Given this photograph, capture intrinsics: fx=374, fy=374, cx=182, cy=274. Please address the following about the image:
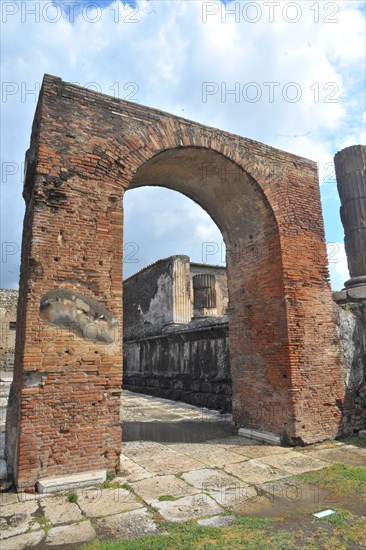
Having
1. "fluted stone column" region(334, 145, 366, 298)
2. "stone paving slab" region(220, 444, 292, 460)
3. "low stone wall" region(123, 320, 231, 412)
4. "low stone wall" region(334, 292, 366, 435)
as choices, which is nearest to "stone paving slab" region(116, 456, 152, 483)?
"stone paving slab" region(220, 444, 292, 460)

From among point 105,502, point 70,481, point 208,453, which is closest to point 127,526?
point 105,502

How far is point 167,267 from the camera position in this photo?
17172 millimetres

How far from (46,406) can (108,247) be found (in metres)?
2.19

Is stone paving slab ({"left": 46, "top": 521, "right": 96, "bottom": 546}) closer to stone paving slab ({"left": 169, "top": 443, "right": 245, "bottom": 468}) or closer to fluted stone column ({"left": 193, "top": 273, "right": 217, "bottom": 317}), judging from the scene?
stone paving slab ({"left": 169, "top": 443, "right": 245, "bottom": 468})

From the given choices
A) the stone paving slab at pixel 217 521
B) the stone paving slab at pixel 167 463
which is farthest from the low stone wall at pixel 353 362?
the stone paving slab at pixel 217 521

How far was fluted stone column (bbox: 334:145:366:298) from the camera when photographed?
8.34 metres

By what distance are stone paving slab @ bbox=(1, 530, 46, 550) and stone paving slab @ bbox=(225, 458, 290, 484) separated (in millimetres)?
2368

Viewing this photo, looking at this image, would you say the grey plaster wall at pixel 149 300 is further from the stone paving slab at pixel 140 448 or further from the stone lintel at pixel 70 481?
the stone lintel at pixel 70 481

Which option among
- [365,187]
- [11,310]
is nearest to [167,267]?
[365,187]

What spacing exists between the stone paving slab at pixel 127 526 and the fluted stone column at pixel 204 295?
1320 cm

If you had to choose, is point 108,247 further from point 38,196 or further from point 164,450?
point 164,450

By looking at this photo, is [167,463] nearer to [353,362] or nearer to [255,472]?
[255,472]

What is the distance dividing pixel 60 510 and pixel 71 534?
578mm

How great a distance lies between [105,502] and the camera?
3.79 metres
